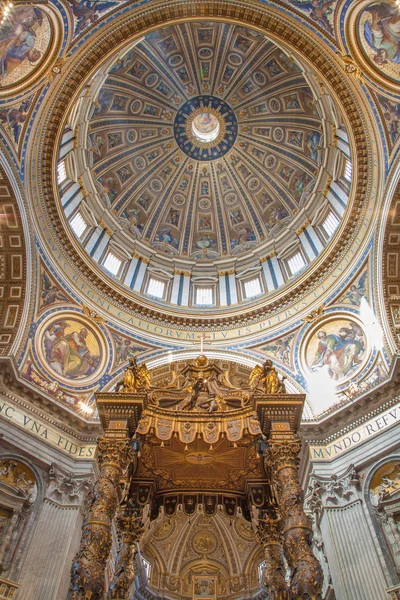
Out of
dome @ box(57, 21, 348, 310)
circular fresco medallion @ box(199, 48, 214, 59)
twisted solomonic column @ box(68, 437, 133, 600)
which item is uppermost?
circular fresco medallion @ box(199, 48, 214, 59)

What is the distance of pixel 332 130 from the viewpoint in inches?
736

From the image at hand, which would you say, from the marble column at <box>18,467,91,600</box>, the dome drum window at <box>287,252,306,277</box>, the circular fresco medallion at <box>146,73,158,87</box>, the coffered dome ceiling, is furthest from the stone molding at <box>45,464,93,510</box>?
the circular fresco medallion at <box>146,73,158,87</box>

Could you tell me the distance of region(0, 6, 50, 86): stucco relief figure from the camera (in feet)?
38.7

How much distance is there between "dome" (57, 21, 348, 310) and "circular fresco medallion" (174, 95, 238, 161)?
5cm

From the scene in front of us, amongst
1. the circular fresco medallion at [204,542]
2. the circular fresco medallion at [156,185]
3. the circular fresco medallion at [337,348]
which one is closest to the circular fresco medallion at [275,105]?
the circular fresco medallion at [156,185]

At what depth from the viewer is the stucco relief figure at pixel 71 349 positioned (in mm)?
15492

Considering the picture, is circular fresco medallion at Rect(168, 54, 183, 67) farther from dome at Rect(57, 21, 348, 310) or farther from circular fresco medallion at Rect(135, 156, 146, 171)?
circular fresco medallion at Rect(135, 156, 146, 171)

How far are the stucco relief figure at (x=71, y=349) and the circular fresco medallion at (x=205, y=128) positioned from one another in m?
13.5

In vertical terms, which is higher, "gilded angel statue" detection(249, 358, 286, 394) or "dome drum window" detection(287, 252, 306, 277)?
"dome drum window" detection(287, 252, 306, 277)

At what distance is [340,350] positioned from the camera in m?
15.7

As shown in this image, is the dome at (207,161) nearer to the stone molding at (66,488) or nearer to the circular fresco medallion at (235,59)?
the circular fresco medallion at (235,59)

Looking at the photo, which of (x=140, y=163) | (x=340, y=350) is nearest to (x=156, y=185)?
(x=140, y=163)

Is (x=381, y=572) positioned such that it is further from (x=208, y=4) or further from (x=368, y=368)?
(x=208, y=4)

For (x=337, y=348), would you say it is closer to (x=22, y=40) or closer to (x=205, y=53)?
(x=22, y=40)
